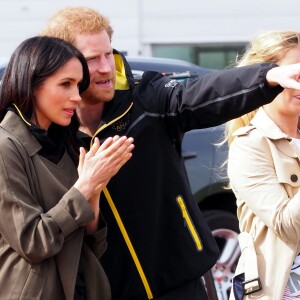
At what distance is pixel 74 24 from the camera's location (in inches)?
138

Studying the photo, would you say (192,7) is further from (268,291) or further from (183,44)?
(268,291)

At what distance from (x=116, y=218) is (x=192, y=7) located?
10950 millimetres

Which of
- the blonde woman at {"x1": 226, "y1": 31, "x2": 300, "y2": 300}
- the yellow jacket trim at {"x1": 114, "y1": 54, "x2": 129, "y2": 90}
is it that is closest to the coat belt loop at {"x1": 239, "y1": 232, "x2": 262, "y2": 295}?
the blonde woman at {"x1": 226, "y1": 31, "x2": 300, "y2": 300}

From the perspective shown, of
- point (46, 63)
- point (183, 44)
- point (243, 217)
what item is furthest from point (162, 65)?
point (183, 44)

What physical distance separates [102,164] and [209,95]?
1.49 ft

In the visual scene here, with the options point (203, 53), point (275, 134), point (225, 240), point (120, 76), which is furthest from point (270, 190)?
point (203, 53)

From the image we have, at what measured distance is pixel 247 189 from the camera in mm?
3625

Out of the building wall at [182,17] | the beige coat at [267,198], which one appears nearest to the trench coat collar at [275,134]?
the beige coat at [267,198]

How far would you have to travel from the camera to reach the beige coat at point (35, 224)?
298 cm

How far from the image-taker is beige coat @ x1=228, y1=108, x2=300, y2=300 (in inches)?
138

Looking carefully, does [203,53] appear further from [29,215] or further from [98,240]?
[29,215]

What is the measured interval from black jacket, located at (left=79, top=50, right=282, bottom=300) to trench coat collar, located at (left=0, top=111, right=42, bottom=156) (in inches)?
12.8

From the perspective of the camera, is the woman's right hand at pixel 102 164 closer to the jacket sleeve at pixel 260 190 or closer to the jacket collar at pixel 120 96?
the jacket collar at pixel 120 96

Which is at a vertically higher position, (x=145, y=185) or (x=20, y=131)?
(x=20, y=131)
